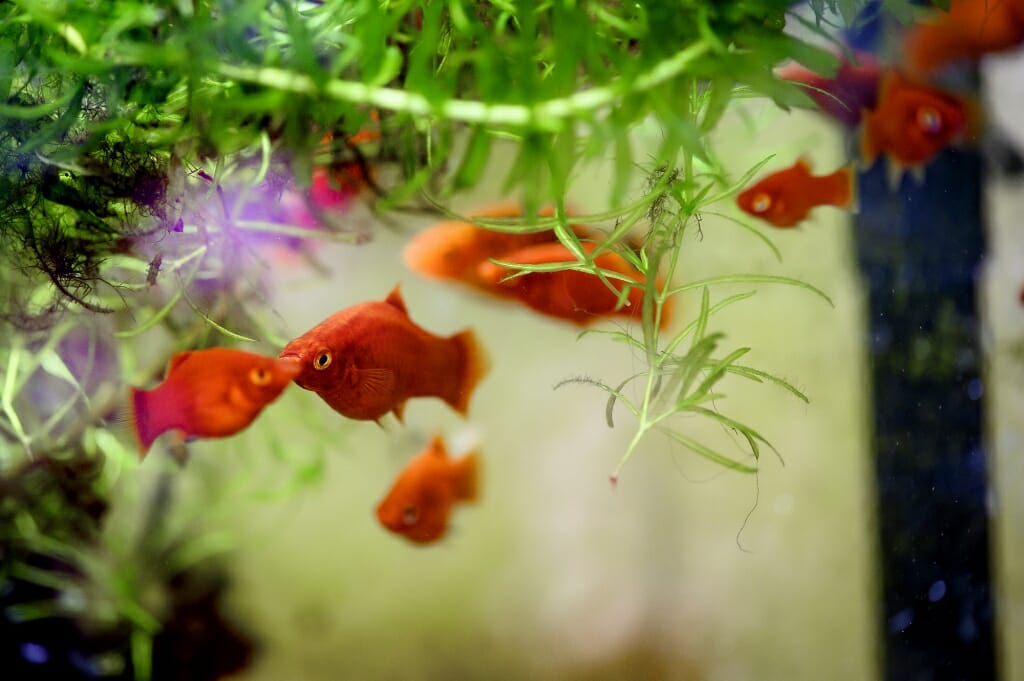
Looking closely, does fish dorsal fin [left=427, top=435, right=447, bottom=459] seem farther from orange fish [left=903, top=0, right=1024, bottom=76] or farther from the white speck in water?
orange fish [left=903, top=0, right=1024, bottom=76]

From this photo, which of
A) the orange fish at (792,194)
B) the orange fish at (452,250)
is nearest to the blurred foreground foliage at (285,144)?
the orange fish at (452,250)

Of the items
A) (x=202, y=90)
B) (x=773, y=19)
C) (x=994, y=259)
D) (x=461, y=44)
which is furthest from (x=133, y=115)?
(x=994, y=259)

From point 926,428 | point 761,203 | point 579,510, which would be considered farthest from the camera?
point 579,510

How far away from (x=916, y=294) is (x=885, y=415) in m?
0.39

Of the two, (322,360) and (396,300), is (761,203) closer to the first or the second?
(396,300)

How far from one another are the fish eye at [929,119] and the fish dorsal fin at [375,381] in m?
1.74

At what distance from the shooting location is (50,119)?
4.19 feet

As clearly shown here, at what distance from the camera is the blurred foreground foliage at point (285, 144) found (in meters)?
0.90

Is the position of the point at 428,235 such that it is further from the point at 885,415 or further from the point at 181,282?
the point at 885,415

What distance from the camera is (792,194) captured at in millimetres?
1636

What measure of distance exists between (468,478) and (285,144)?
1.13 meters

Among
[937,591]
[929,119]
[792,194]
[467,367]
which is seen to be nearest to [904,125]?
[929,119]

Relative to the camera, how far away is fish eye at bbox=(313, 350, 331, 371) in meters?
1.15

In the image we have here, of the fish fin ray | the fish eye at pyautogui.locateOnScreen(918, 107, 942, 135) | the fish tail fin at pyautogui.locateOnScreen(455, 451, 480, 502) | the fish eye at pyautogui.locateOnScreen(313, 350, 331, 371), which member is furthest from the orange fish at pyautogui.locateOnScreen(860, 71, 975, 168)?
the fish eye at pyautogui.locateOnScreen(313, 350, 331, 371)
